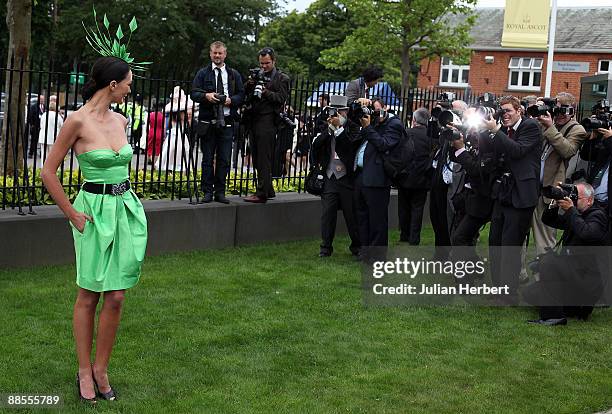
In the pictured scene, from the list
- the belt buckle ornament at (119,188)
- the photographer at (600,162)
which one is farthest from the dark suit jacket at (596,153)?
the belt buckle ornament at (119,188)

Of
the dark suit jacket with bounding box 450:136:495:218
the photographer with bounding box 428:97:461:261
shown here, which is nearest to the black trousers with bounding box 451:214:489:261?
the dark suit jacket with bounding box 450:136:495:218

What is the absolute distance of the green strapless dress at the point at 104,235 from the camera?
17.5 ft

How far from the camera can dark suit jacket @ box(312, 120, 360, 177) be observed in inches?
402

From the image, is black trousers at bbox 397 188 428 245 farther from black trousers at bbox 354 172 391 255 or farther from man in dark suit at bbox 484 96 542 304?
man in dark suit at bbox 484 96 542 304

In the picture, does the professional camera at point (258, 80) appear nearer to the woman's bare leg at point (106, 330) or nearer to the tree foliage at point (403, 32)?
the woman's bare leg at point (106, 330)

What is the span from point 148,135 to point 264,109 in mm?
1434

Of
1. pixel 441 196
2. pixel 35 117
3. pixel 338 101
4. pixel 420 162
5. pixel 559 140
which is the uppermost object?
pixel 338 101

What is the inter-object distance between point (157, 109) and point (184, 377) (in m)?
4.84

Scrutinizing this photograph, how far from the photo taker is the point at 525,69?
171ft

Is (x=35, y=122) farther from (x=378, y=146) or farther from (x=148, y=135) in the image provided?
(x=378, y=146)

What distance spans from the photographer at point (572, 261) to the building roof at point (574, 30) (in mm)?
41566

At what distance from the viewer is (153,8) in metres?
48.7

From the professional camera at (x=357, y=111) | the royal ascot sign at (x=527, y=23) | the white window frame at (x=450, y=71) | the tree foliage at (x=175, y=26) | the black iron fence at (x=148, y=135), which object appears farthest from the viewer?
the white window frame at (x=450, y=71)

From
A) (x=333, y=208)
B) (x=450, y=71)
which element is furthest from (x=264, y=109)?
(x=450, y=71)
